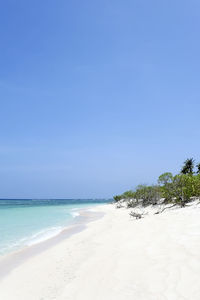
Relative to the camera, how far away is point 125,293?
5203 millimetres

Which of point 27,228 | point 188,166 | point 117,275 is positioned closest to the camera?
point 117,275

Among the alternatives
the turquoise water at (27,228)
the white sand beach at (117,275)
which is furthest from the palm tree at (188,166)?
the white sand beach at (117,275)

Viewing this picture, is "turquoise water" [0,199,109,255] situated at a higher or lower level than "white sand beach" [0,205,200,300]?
lower

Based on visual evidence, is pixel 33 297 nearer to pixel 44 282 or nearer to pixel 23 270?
pixel 44 282

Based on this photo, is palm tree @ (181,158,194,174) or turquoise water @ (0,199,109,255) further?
palm tree @ (181,158,194,174)

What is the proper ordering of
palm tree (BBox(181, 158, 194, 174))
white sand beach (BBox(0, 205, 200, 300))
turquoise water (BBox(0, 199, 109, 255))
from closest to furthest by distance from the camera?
white sand beach (BBox(0, 205, 200, 300)) < turquoise water (BBox(0, 199, 109, 255)) < palm tree (BBox(181, 158, 194, 174))

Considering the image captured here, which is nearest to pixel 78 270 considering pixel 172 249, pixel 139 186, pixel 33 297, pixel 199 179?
pixel 33 297

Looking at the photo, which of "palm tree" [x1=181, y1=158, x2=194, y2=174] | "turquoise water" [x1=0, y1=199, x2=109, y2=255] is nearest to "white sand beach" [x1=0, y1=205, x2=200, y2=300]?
"turquoise water" [x1=0, y1=199, x2=109, y2=255]

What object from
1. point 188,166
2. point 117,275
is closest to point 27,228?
point 117,275

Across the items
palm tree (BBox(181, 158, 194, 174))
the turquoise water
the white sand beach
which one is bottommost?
the turquoise water

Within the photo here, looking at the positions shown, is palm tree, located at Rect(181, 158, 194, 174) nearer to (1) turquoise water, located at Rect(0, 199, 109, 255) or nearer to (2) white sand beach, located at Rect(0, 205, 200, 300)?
(1) turquoise water, located at Rect(0, 199, 109, 255)

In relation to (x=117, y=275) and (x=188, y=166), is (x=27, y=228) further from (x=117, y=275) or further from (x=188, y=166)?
(x=188, y=166)

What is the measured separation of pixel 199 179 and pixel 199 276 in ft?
84.6

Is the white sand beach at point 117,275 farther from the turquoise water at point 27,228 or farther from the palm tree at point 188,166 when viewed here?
the palm tree at point 188,166
